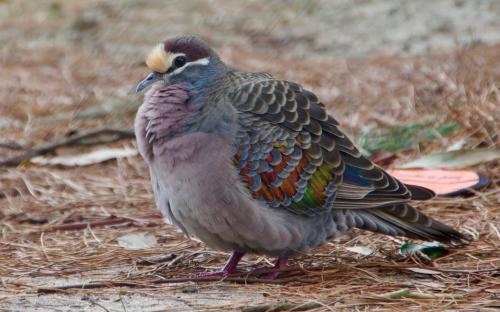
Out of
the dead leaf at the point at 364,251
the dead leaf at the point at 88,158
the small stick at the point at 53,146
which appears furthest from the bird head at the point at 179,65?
the dead leaf at the point at 88,158

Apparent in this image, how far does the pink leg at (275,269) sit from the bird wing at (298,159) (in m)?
0.24

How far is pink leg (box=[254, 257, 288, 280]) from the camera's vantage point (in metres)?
4.45

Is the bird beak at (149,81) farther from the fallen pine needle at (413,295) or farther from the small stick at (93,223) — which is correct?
the fallen pine needle at (413,295)

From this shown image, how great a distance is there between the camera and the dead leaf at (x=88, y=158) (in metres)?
6.74

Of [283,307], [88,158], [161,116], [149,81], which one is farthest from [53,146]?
[283,307]

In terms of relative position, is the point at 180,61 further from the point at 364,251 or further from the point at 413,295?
the point at 413,295

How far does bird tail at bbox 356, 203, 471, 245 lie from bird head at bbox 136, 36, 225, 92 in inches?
37.6

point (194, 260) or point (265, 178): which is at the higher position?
point (265, 178)

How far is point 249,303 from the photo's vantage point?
12.6 feet

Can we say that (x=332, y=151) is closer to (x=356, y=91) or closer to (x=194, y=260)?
(x=194, y=260)

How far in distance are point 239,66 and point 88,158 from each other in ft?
9.48

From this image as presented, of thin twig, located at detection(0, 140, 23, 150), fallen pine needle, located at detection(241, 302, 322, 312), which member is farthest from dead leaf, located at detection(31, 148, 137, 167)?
fallen pine needle, located at detection(241, 302, 322, 312)

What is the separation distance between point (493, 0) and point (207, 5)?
3270 millimetres

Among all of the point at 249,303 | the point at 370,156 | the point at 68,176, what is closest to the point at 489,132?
the point at 370,156
